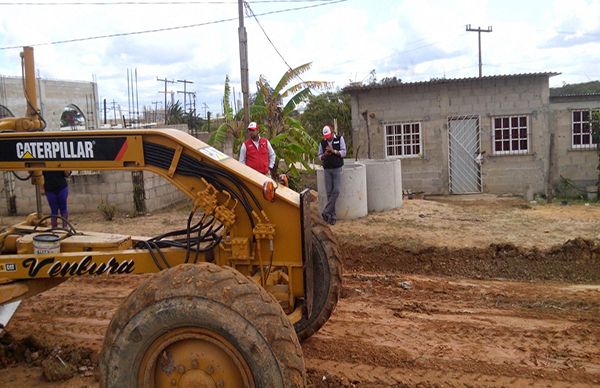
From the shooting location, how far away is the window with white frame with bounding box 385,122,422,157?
17531mm

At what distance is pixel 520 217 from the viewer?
41.0 ft

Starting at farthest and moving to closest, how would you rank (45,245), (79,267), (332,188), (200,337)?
(332,188) → (45,245) → (79,267) → (200,337)

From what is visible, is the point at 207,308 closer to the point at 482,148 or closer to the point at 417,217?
the point at 417,217

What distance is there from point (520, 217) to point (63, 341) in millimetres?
9622

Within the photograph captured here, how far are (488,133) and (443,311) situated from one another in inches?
458

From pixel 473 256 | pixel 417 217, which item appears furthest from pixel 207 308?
pixel 417 217

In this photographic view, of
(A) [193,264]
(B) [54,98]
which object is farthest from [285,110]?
(B) [54,98]

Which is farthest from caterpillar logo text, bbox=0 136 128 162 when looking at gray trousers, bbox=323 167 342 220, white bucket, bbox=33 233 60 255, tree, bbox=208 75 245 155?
tree, bbox=208 75 245 155

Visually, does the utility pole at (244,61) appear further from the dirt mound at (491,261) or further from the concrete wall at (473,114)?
the concrete wall at (473,114)

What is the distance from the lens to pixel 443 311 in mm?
6473

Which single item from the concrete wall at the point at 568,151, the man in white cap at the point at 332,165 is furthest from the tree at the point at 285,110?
the concrete wall at the point at 568,151

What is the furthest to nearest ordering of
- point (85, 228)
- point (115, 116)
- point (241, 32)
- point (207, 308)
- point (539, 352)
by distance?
1. point (115, 116)
2. point (241, 32)
3. point (85, 228)
4. point (539, 352)
5. point (207, 308)

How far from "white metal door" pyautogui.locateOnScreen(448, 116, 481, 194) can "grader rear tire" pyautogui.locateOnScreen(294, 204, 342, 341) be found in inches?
502

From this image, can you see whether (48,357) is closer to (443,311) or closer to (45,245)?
(45,245)
